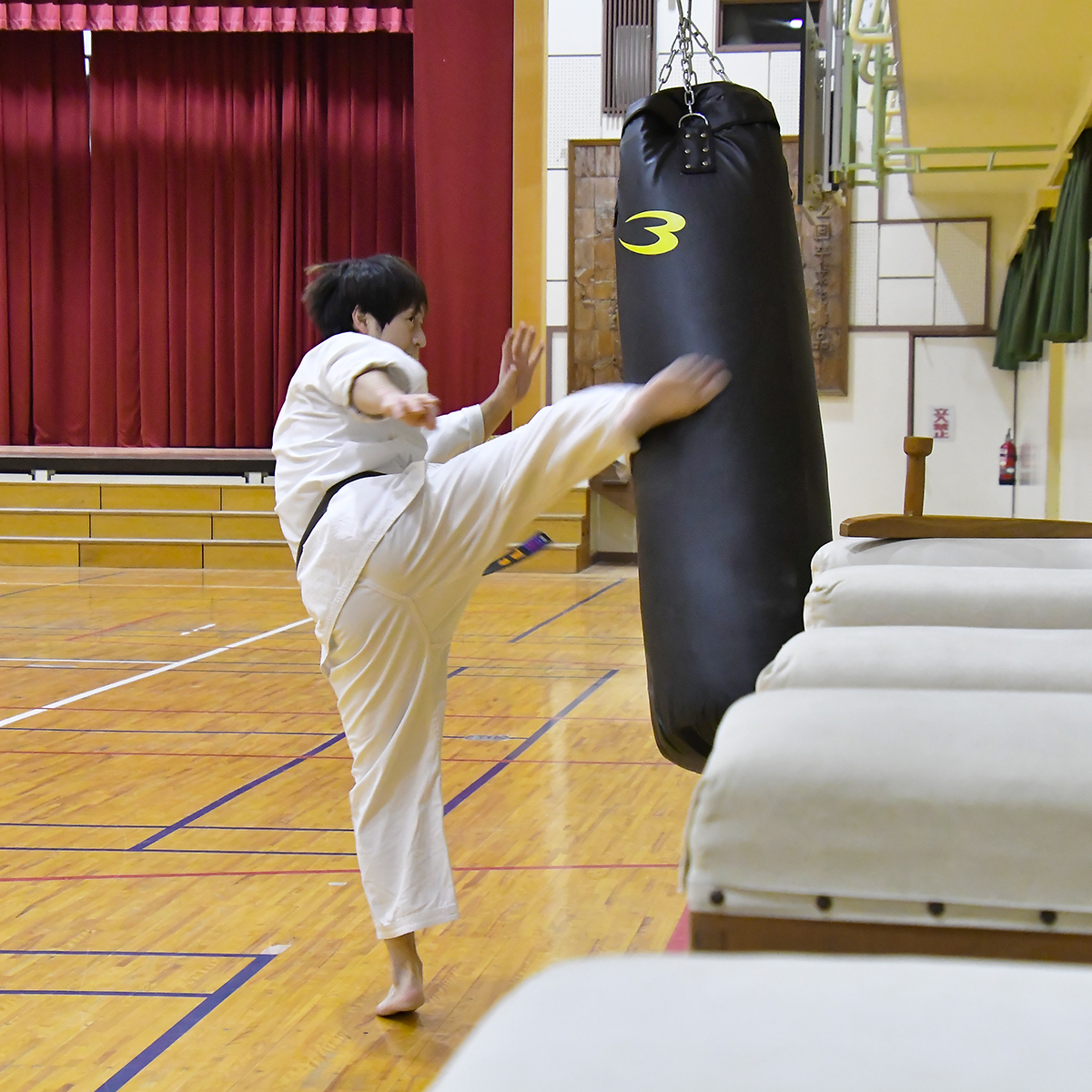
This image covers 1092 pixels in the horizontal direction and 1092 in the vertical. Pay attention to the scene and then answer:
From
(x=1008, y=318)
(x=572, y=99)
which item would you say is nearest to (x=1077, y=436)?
(x=1008, y=318)

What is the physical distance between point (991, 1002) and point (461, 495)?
58.4 inches

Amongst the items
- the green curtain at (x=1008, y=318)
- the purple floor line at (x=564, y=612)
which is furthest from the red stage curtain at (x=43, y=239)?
the green curtain at (x=1008, y=318)

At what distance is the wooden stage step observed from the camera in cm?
920

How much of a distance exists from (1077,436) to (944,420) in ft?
8.46

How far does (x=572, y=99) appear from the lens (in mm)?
9094

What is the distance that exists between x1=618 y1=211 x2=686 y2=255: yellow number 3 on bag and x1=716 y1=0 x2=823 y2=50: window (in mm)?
7324

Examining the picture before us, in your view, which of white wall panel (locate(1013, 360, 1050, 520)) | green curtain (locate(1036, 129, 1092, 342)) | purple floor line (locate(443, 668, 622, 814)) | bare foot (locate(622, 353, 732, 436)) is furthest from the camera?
white wall panel (locate(1013, 360, 1050, 520))

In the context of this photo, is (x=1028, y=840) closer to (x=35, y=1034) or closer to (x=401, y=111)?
(x=35, y=1034)

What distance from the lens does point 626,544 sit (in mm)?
9398

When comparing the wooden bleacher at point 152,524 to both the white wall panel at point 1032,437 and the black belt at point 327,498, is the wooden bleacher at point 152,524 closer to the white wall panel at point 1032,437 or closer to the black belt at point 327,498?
the white wall panel at point 1032,437

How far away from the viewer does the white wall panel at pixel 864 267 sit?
352 inches

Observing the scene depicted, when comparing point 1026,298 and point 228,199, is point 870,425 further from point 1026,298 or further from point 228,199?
point 228,199

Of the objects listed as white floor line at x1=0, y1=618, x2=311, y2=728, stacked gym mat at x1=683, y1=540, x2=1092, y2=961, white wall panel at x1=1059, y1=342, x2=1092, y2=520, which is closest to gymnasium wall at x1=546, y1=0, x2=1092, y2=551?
white wall panel at x1=1059, y1=342, x2=1092, y2=520

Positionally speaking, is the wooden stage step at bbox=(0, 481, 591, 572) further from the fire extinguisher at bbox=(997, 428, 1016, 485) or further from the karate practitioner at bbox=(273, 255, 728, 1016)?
the karate practitioner at bbox=(273, 255, 728, 1016)
